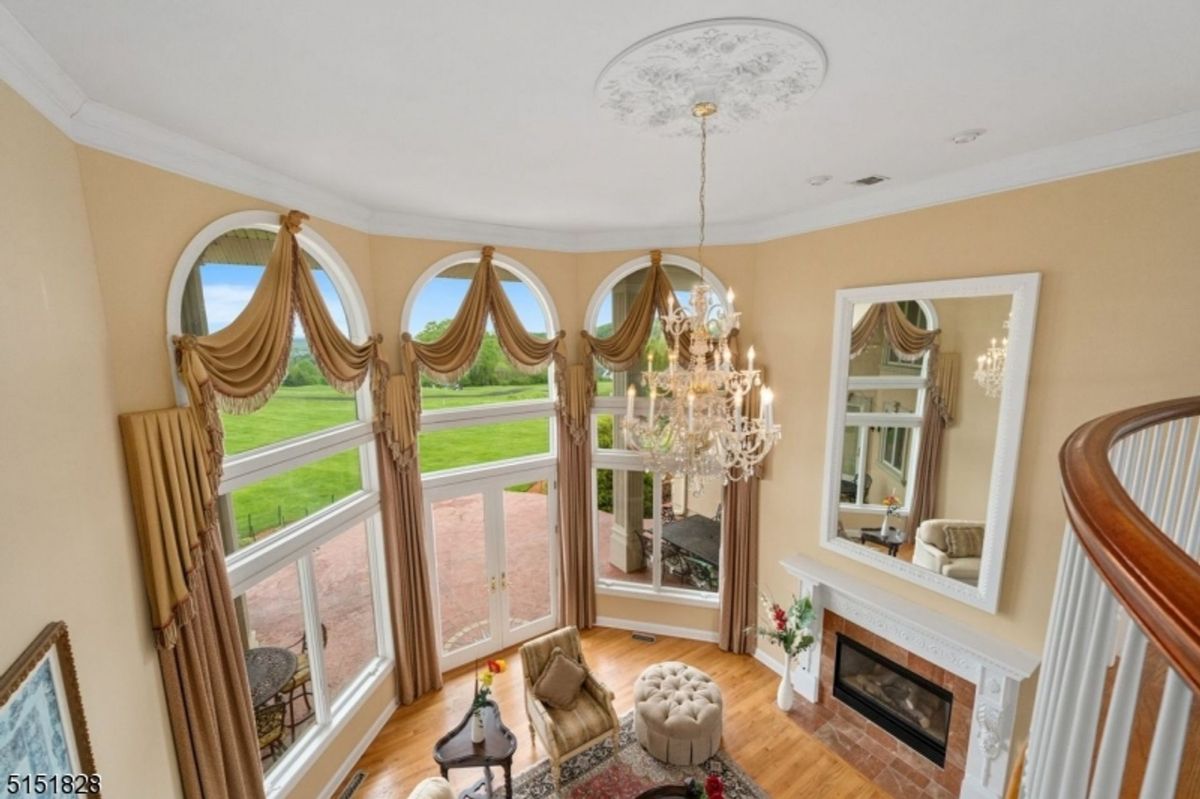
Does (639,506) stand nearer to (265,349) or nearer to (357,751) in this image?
(357,751)

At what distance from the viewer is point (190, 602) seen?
2.69 metres

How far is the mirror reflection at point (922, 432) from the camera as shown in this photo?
366 centimetres

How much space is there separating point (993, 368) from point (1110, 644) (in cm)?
337

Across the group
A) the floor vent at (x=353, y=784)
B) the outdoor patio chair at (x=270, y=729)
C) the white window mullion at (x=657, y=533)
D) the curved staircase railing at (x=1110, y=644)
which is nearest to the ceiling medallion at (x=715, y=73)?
the curved staircase railing at (x=1110, y=644)

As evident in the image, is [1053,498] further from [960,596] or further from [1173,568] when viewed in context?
[1173,568]

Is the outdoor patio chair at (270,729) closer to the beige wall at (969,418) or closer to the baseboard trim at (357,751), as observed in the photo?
the baseboard trim at (357,751)

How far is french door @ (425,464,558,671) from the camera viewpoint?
5.45 metres

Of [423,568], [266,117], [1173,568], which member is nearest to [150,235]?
[266,117]

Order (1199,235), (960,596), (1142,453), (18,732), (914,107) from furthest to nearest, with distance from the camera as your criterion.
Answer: (960,596)
(1199,235)
(914,107)
(1142,453)
(18,732)

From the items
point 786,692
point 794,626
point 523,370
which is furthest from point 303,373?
point 786,692

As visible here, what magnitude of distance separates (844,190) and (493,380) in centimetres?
374

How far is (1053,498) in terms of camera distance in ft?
10.8

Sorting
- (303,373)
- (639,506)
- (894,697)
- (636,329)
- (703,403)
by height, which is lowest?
(894,697)

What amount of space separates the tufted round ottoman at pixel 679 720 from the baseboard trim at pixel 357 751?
2.39m
